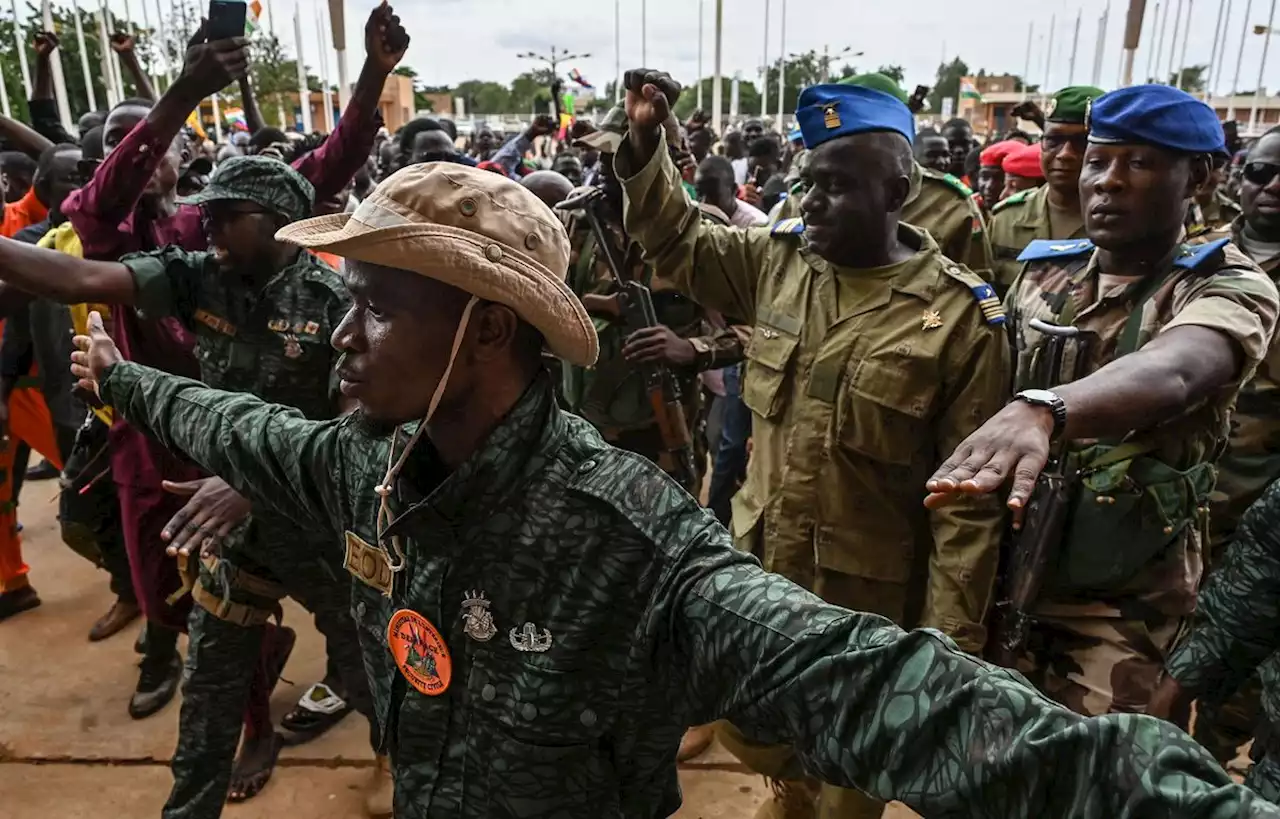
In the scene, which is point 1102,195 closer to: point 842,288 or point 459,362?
point 842,288

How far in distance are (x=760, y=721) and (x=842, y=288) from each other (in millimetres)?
1631

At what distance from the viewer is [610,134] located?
285 centimetres

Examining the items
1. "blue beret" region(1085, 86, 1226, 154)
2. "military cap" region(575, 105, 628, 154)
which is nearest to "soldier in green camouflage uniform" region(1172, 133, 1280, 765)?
"blue beret" region(1085, 86, 1226, 154)

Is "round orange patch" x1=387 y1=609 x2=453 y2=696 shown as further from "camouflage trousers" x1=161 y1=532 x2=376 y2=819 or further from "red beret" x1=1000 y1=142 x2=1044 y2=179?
"red beret" x1=1000 y1=142 x2=1044 y2=179

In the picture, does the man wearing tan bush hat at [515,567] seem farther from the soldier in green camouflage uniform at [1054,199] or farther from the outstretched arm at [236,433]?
the soldier in green camouflage uniform at [1054,199]

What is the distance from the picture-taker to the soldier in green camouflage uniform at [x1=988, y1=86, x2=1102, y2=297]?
12.6 ft

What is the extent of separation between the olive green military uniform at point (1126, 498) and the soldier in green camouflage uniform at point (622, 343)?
1.45 meters

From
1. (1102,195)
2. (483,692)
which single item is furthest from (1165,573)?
(483,692)

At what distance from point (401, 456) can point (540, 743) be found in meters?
0.56

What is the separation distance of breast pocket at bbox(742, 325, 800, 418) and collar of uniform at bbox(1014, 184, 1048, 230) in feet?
6.93

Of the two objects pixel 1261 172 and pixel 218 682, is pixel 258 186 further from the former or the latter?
pixel 1261 172

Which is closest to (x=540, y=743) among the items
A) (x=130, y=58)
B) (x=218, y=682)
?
→ (x=218, y=682)

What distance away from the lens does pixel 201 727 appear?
8.71 feet

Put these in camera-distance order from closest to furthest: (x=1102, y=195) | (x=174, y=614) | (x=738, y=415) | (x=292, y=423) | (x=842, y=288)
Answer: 1. (x=292, y=423)
2. (x=1102, y=195)
3. (x=842, y=288)
4. (x=174, y=614)
5. (x=738, y=415)
